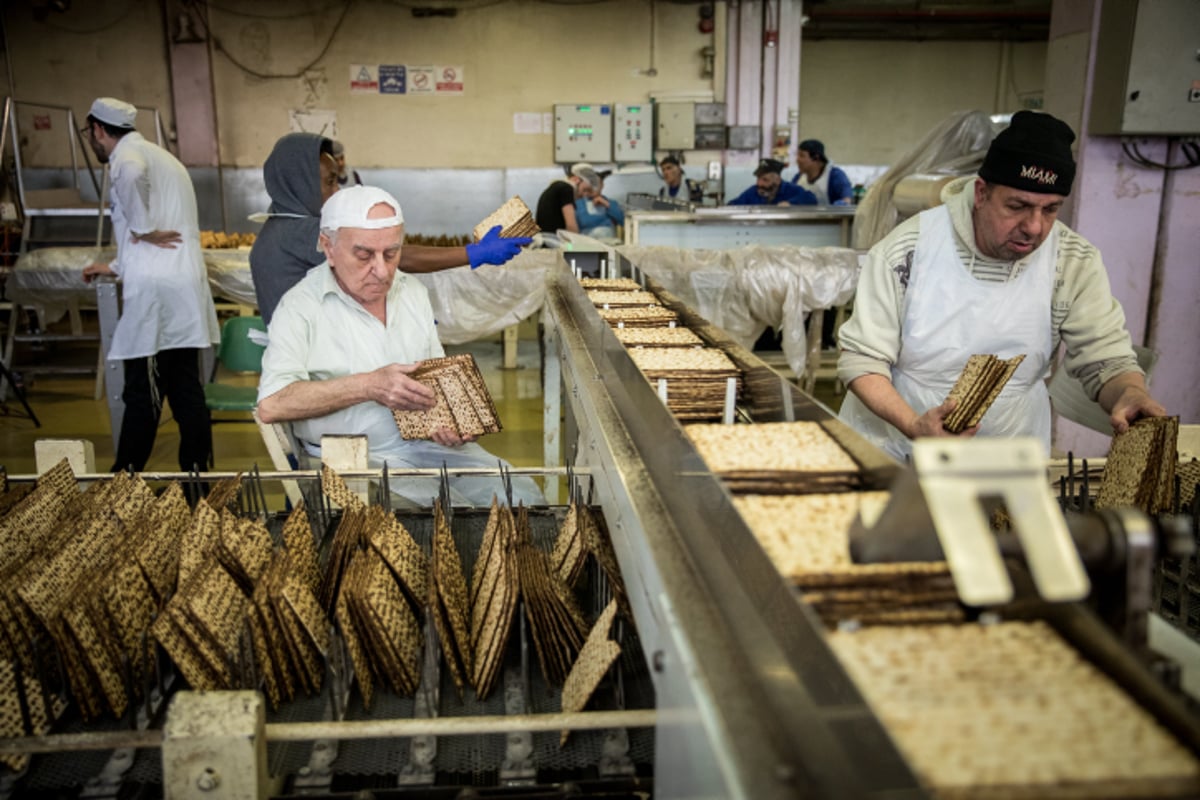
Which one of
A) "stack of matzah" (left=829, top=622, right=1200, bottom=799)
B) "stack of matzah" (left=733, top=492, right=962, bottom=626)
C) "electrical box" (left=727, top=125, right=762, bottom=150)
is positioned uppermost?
"electrical box" (left=727, top=125, right=762, bottom=150)

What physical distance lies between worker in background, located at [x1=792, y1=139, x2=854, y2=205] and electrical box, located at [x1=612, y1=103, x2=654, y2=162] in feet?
5.56

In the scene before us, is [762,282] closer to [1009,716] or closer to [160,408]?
[160,408]

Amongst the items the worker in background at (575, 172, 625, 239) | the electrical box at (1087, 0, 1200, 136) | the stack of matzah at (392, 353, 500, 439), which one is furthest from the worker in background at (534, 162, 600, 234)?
the stack of matzah at (392, 353, 500, 439)

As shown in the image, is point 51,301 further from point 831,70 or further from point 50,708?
point 831,70

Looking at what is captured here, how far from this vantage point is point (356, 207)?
2279 millimetres

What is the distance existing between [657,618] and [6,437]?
5.50 meters

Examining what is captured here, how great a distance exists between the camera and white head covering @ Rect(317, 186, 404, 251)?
2.28m

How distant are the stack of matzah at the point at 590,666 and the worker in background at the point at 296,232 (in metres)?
2.03

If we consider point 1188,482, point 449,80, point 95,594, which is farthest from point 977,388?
point 449,80

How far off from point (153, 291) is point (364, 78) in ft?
18.0

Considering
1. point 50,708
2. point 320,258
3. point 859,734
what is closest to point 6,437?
point 320,258

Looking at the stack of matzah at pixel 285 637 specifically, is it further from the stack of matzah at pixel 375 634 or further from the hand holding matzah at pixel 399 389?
the hand holding matzah at pixel 399 389

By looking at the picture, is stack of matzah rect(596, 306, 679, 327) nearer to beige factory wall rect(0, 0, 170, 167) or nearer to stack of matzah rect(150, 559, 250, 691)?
stack of matzah rect(150, 559, 250, 691)

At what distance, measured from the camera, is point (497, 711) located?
4.15 ft
